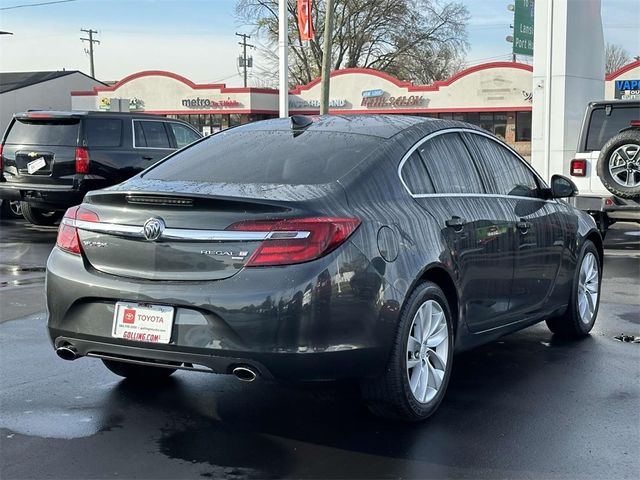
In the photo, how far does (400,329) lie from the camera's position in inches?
163

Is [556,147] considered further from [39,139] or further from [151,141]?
[39,139]

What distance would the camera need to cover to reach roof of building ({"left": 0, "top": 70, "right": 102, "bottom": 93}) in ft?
188

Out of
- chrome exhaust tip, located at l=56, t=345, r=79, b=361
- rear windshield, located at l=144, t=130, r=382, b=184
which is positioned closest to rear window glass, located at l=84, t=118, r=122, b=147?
rear windshield, located at l=144, t=130, r=382, b=184

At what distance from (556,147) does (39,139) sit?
1076 centimetres

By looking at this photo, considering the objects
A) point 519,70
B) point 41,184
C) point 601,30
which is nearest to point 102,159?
point 41,184

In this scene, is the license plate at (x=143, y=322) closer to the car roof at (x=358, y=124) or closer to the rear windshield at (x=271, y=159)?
the rear windshield at (x=271, y=159)

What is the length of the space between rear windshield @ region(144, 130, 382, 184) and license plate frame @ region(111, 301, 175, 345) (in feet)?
2.71

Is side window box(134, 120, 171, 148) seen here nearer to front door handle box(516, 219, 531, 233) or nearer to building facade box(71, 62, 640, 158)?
front door handle box(516, 219, 531, 233)

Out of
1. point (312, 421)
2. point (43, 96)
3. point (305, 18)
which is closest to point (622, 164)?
point (312, 421)

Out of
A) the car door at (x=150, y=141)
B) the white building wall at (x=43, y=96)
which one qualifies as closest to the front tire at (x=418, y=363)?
the car door at (x=150, y=141)

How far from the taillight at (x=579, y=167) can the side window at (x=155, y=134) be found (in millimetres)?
6617

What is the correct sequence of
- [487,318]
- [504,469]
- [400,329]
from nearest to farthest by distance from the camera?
[504,469]
[400,329]
[487,318]

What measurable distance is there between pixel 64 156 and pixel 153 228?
9.34 m

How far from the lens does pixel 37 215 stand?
14.5m
